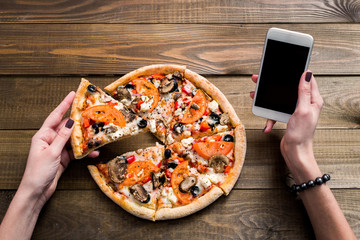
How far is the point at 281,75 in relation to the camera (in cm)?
296

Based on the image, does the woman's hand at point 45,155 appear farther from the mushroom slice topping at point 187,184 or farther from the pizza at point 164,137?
the mushroom slice topping at point 187,184

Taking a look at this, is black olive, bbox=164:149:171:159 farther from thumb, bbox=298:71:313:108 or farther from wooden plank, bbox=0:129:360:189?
thumb, bbox=298:71:313:108

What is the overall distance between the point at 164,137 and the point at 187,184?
23.3 inches

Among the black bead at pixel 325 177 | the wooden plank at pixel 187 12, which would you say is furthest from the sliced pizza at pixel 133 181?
the wooden plank at pixel 187 12

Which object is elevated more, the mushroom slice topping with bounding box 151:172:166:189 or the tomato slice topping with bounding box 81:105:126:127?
the tomato slice topping with bounding box 81:105:126:127

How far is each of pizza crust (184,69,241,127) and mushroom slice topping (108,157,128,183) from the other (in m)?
1.17

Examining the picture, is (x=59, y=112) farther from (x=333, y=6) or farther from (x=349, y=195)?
(x=333, y=6)

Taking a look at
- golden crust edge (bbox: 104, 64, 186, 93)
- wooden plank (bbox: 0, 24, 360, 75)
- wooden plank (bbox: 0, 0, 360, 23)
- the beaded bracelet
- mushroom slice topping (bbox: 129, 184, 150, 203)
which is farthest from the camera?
wooden plank (bbox: 0, 0, 360, 23)

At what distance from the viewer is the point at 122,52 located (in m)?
3.65

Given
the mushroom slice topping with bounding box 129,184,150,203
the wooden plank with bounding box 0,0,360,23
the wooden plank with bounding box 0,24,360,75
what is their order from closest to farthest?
1. the mushroom slice topping with bounding box 129,184,150,203
2. the wooden plank with bounding box 0,24,360,75
3. the wooden plank with bounding box 0,0,360,23

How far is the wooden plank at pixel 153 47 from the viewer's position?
361 cm

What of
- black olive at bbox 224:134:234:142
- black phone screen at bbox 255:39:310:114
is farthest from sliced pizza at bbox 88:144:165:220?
black phone screen at bbox 255:39:310:114

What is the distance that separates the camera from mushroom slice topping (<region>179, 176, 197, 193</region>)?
9.96ft

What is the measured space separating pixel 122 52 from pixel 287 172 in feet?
7.70
